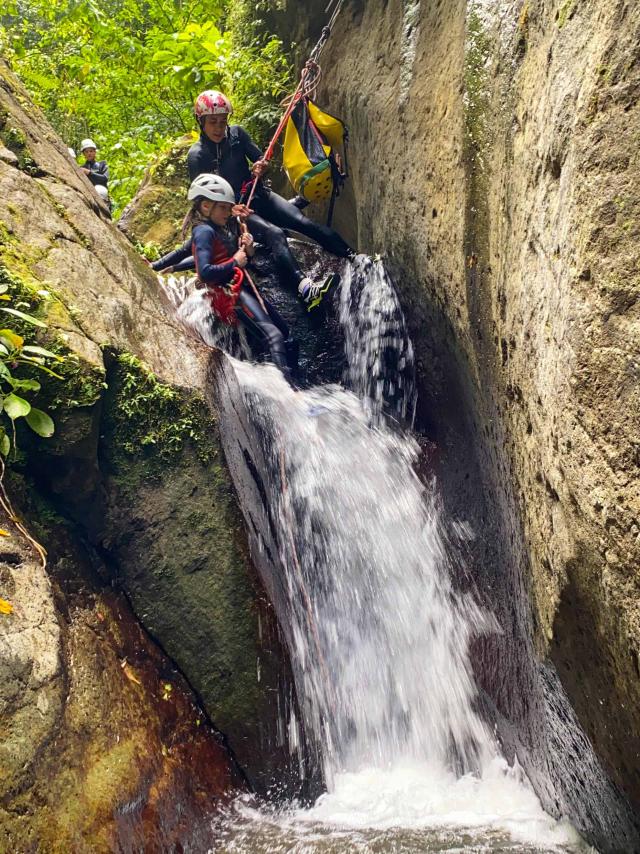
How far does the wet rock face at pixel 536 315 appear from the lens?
2186mm

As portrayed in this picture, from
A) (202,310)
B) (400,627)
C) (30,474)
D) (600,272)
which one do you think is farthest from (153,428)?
(202,310)

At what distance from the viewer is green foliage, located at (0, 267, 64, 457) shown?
11.0 feet

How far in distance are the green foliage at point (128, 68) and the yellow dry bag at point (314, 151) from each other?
288 centimetres

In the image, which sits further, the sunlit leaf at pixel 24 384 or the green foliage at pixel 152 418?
the green foliage at pixel 152 418

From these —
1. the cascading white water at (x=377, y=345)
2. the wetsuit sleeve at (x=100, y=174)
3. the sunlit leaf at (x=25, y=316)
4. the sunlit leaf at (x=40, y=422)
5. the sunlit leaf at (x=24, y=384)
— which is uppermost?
the wetsuit sleeve at (x=100, y=174)

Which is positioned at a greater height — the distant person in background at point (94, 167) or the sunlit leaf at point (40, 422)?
the distant person in background at point (94, 167)

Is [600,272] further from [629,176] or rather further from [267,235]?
[267,235]

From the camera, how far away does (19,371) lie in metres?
3.54

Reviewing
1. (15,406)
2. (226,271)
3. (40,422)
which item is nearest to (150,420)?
(40,422)

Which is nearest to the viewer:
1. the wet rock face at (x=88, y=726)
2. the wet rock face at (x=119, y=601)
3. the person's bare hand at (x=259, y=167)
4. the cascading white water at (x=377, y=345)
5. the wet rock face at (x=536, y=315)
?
the wet rock face at (x=536, y=315)

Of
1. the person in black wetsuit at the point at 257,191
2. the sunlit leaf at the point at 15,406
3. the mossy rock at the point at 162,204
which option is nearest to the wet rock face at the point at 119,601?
the sunlit leaf at the point at 15,406

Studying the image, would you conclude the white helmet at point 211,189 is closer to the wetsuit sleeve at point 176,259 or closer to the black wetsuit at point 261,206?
the black wetsuit at point 261,206

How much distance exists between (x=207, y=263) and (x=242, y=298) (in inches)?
18.6

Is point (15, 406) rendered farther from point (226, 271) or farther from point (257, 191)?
point (257, 191)
